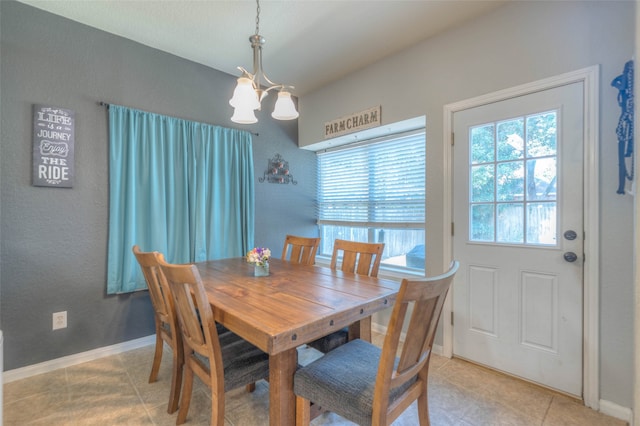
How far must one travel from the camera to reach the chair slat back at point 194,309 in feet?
4.04

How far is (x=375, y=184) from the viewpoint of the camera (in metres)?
3.29

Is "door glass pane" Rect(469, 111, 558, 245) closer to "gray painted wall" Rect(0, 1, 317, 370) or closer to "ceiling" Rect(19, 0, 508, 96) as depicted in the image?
"ceiling" Rect(19, 0, 508, 96)

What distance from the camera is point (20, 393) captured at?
1.90 m

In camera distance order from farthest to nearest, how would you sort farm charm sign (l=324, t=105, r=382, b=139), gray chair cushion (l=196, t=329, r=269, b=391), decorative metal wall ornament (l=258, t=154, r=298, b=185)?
1. decorative metal wall ornament (l=258, t=154, r=298, b=185)
2. farm charm sign (l=324, t=105, r=382, b=139)
3. gray chair cushion (l=196, t=329, r=269, b=391)

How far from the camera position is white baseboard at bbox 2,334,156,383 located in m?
2.05

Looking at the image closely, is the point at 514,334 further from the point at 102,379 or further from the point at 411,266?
the point at 102,379

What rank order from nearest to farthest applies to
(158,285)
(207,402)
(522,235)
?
(158,285), (207,402), (522,235)

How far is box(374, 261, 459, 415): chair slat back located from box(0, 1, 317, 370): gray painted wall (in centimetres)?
239

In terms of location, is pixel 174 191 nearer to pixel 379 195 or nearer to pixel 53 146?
pixel 53 146

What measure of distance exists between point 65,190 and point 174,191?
0.77m

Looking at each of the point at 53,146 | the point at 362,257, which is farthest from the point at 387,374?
the point at 53,146

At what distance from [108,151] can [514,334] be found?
342 cm

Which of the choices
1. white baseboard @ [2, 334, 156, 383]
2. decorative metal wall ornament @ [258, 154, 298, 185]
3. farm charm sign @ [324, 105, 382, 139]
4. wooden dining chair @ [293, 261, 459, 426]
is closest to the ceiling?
farm charm sign @ [324, 105, 382, 139]

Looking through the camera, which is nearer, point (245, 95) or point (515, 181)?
point (245, 95)
